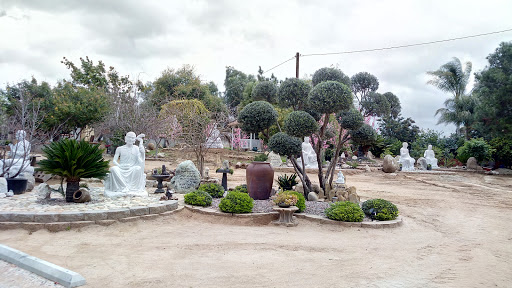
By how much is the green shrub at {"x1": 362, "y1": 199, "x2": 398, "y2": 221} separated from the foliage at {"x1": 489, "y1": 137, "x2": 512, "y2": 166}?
16913 mm

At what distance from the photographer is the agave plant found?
7.29m

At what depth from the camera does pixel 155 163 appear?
1947 centimetres

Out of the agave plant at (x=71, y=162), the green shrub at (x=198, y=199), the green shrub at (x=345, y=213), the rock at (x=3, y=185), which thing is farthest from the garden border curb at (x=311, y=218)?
the rock at (x=3, y=185)

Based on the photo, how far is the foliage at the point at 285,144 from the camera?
9.19 meters

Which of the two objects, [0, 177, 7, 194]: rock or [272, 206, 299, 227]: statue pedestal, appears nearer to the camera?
[272, 206, 299, 227]: statue pedestal

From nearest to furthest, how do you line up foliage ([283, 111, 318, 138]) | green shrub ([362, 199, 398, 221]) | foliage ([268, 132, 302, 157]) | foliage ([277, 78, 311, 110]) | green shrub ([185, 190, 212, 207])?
1. green shrub ([362, 199, 398, 221])
2. green shrub ([185, 190, 212, 207])
3. foliage ([283, 111, 318, 138])
4. foliage ([268, 132, 302, 157])
5. foliage ([277, 78, 311, 110])

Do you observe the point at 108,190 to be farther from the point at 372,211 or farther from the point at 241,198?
the point at 372,211

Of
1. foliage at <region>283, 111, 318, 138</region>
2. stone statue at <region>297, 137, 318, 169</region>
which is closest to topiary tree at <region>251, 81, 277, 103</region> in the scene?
foliage at <region>283, 111, 318, 138</region>

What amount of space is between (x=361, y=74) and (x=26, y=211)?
939cm

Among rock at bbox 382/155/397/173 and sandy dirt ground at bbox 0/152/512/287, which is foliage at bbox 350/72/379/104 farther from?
rock at bbox 382/155/397/173

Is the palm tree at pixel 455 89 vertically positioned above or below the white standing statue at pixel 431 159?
above

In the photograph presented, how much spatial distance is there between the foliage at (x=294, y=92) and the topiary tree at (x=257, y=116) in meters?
0.64

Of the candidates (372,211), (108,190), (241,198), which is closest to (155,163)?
(108,190)

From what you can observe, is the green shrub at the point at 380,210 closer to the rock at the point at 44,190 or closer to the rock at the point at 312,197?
the rock at the point at 312,197
